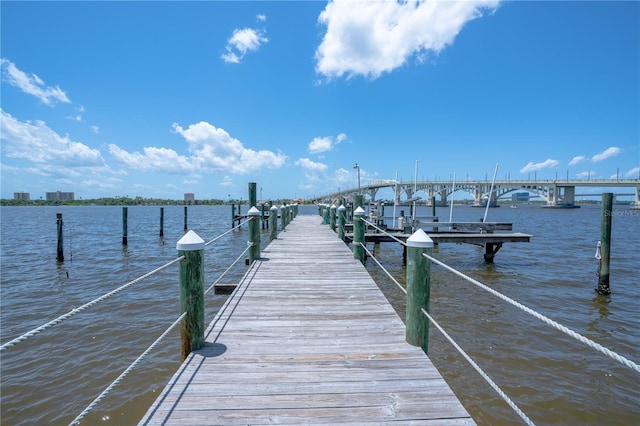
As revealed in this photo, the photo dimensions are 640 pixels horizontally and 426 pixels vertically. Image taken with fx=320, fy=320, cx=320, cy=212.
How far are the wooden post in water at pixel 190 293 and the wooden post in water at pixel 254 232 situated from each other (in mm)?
3865

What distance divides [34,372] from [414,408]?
670cm

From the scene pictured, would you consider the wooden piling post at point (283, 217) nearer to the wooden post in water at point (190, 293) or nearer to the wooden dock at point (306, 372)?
the wooden dock at point (306, 372)

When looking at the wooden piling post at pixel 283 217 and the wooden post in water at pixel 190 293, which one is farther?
the wooden piling post at pixel 283 217

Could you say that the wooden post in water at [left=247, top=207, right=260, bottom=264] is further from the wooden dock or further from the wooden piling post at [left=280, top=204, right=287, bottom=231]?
the wooden piling post at [left=280, top=204, right=287, bottom=231]

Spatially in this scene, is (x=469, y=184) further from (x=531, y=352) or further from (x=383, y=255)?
(x=531, y=352)

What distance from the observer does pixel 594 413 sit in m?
4.57

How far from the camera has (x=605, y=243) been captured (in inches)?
381

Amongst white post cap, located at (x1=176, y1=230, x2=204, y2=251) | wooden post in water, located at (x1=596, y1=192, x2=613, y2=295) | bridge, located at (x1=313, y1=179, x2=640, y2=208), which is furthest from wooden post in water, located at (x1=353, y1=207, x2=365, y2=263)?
bridge, located at (x1=313, y1=179, x2=640, y2=208)

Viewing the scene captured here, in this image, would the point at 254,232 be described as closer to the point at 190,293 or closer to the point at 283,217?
the point at 190,293

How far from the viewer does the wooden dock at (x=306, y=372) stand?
8.37 feet

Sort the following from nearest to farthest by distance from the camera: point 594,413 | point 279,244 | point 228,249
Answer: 1. point 594,413
2. point 279,244
3. point 228,249

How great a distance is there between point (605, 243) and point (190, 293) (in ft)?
38.8

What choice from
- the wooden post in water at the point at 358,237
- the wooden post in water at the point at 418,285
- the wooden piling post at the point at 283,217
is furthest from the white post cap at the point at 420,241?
the wooden piling post at the point at 283,217

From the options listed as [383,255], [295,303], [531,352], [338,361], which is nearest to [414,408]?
[338,361]
